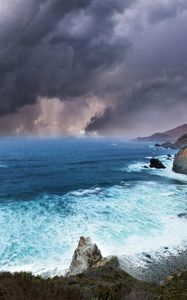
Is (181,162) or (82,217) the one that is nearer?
(82,217)

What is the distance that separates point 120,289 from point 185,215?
26937 mm

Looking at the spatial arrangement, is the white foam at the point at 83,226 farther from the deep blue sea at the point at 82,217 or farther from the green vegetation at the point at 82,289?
the green vegetation at the point at 82,289

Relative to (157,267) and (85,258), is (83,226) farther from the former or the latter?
(157,267)

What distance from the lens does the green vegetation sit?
944 cm

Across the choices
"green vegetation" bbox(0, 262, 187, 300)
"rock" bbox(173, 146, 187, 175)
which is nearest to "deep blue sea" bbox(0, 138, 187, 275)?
"rock" bbox(173, 146, 187, 175)

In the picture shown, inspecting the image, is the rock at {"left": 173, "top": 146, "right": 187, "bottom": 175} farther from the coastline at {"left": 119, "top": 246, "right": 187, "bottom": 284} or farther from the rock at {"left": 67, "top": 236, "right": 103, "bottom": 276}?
the rock at {"left": 67, "top": 236, "right": 103, "bottom": 276}

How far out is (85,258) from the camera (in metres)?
22.4

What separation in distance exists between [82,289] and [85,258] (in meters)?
10.8

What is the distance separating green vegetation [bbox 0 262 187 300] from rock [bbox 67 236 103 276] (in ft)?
19.1

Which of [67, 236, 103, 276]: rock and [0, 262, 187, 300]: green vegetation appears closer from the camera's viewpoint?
[0, 262, 187, 300]: green vegetation

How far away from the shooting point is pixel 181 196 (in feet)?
156

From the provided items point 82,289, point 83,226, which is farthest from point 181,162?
point 82,289

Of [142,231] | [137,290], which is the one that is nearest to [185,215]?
[142,231]

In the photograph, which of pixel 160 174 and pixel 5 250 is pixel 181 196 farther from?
pixel 5 250
